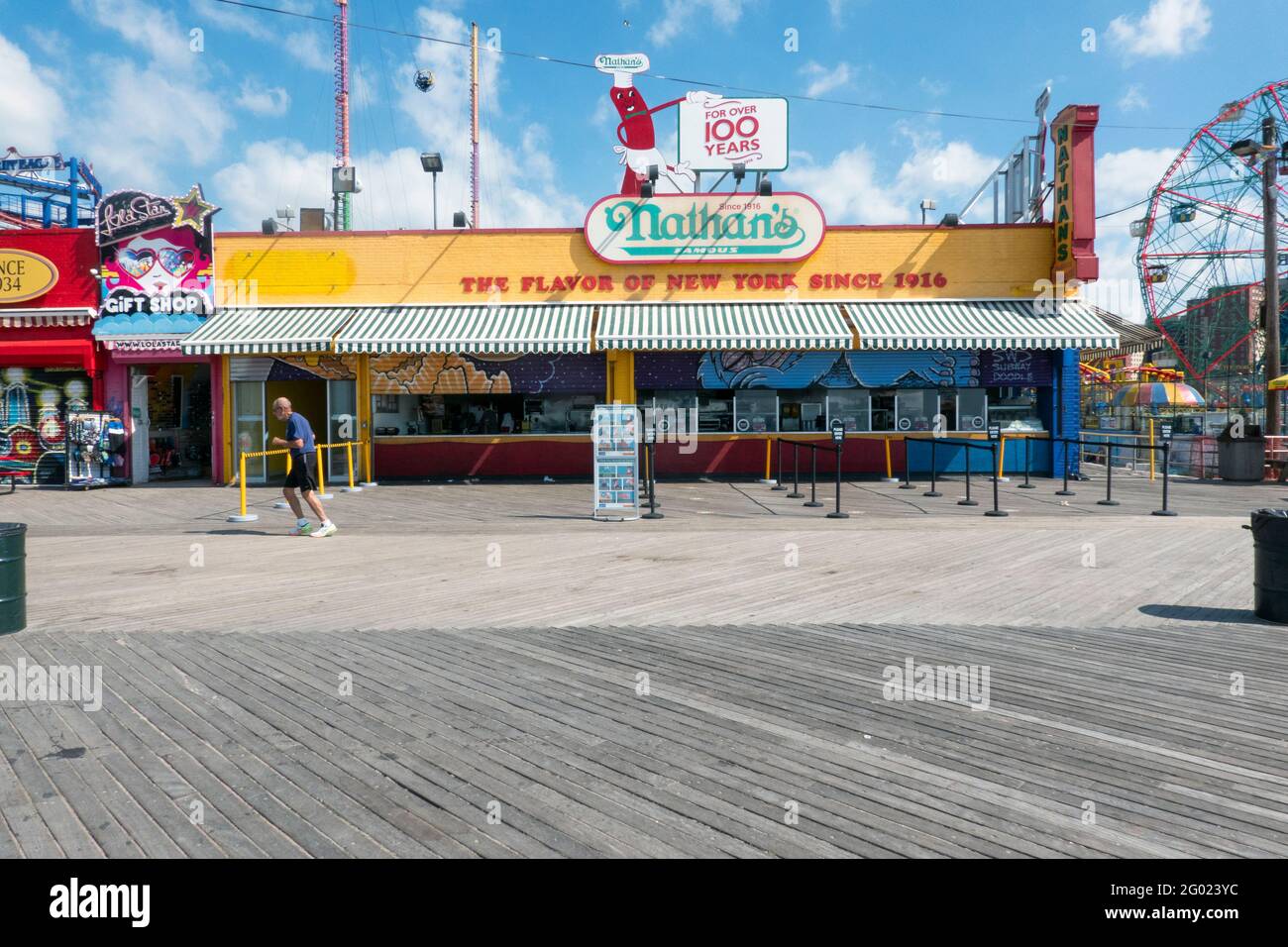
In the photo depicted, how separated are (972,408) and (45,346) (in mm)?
20724

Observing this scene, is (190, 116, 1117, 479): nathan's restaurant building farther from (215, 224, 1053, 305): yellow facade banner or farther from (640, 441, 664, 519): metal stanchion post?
(640, 441, 664, 519): metal stanchion post

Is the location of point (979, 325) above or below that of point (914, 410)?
above

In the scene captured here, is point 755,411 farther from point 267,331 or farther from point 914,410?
point 267,331

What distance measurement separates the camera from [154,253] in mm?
19953

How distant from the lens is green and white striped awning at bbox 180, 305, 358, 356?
61.3 ft

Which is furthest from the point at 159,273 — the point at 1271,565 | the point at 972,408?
the point at 1271,565

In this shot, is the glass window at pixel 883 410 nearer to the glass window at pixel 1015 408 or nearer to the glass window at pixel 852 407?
the glass window at pixel 852 407

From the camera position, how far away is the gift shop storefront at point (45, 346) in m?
20.0

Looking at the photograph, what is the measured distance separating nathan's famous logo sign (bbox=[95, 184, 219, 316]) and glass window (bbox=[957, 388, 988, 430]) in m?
17.1

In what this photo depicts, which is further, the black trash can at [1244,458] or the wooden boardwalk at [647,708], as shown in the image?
the black trash can at [1244,458]

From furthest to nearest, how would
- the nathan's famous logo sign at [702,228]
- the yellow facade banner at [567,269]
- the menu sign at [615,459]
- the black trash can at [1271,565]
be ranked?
1. the yellow facade banner at [567,269]
2. the nathan's famous logo sign at [702,228]
3. the menu sign at [615,459]
4. the black trash can at [1271,565]

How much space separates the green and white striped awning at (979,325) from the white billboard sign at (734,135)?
428 centimetres

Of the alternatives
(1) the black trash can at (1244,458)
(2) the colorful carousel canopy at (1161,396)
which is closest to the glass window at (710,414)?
(1) the black trash can at (1244,458)
